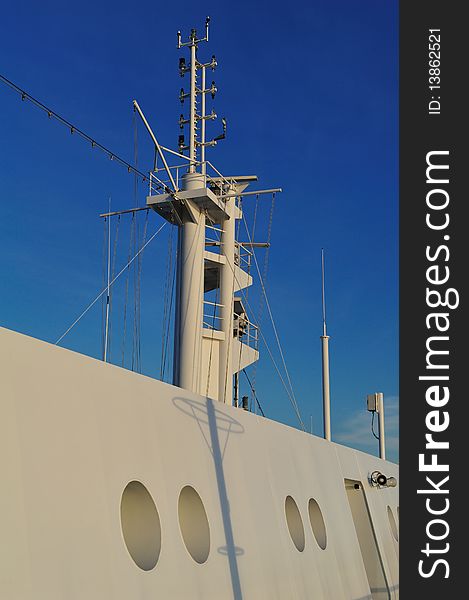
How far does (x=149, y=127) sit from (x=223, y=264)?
177 inches

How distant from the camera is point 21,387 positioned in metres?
5.23

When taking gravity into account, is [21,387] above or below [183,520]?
above

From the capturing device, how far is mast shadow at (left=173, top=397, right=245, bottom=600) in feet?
24.8

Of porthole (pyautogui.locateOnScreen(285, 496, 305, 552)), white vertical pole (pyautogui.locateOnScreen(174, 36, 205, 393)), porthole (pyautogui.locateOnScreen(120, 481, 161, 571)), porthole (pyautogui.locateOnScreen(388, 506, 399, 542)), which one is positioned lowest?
porthole (pyautogui.locateOnScreen(120, 481, 161, 571))

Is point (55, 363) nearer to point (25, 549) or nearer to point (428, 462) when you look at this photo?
point (25, 549)

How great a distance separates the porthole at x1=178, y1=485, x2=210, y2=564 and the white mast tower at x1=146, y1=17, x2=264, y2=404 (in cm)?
489

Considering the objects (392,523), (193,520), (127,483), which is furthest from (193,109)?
(127,483)

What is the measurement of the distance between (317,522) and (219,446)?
11.8ft

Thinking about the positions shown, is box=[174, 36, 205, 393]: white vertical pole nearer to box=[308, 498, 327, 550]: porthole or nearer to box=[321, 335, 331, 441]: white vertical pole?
box=[308, 498, 327, 550]: porthole

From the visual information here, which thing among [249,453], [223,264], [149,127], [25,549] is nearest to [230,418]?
[249,453]

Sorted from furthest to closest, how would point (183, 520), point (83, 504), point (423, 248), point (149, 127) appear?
point (149, 127), point (183, 520), point (423, 248), point (83, 504)

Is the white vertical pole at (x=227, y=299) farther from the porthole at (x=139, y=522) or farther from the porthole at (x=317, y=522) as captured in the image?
the porthole at (x=139, y=522)

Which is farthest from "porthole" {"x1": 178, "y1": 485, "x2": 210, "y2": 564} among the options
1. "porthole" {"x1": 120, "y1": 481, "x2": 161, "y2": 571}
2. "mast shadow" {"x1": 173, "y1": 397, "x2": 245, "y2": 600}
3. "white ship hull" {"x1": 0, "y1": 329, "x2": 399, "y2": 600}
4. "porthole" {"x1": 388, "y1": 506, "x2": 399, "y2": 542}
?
"porthole" {"x1": 388, "y1": 506, "x2": 399, "y2": 542}

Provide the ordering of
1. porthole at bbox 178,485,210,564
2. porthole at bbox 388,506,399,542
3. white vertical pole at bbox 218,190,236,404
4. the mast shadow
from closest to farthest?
porthole at bbox 178,485,210,564 → the mast shadow → white vertical pole at bbox 218,190,236,404 → porthole at bbox 388,506,399,542
